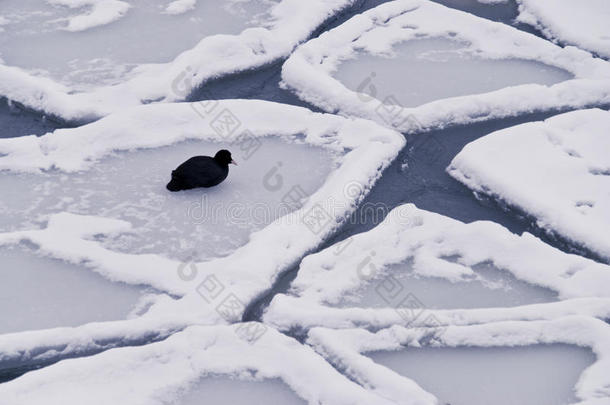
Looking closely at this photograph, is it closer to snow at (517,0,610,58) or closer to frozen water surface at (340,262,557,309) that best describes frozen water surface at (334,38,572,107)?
snow at (517,0,610,58)

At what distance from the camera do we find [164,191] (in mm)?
3631

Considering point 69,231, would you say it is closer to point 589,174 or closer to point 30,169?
point 30,169

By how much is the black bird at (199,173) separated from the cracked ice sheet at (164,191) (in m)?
0.12

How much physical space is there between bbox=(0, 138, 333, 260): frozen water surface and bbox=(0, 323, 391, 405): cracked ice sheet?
1.69 ft

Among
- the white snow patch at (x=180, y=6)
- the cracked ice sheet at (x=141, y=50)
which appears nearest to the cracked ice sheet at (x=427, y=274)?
the cracked ice sheet at (x=141, y=50)

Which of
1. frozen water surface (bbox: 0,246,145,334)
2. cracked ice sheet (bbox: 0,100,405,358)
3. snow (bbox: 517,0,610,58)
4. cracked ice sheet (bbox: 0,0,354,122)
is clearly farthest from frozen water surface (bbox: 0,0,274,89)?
snow (bbox: 517,0,610,58)

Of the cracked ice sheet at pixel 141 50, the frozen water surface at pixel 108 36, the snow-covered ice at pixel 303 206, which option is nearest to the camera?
the snow-covered ice at pixel 303 206

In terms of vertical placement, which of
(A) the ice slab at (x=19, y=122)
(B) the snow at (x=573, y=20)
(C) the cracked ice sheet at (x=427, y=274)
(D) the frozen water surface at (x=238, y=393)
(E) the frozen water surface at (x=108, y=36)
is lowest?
(A) the ice slab at (x=19, y=122)

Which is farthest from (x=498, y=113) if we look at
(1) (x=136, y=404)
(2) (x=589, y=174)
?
(1) (x=136, y=404)

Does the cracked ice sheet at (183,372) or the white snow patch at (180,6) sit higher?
the cracked ice sheet at (183,372)

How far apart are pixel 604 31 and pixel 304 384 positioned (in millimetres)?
3274

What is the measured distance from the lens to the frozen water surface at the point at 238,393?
8.70 feet

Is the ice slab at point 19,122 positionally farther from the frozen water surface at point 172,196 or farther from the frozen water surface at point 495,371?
the frozen water surface at point 495,371

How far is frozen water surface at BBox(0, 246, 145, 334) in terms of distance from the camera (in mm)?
2936
